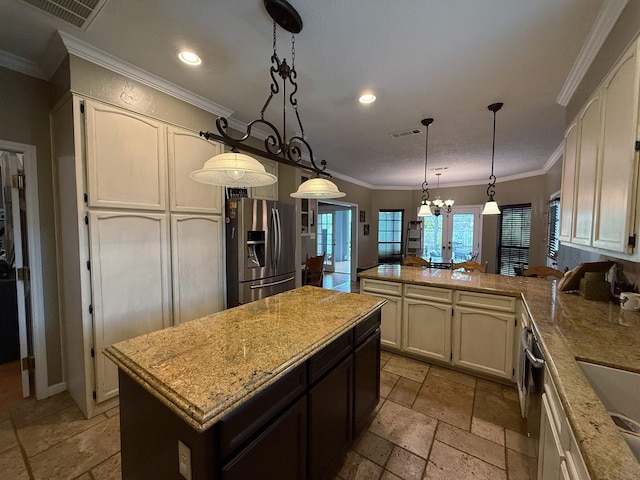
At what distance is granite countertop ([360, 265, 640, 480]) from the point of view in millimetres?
685

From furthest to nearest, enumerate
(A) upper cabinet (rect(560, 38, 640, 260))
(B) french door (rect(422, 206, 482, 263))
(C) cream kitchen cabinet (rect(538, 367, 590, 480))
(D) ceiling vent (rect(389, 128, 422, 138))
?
1. (B) french door (rect(422, 206, 482, 263))
2. (D) ceiling vent (rect(389, 128, 422, 138))
3. (A) upper cabinet (rect(560, 38, 640, 260))
4. (C) cream kitchen cabinet (rect(538, 367, 590, 480))

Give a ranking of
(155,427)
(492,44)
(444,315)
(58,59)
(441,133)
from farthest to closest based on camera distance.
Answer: (441,133) < (444,315) < (58,59) < (492,44) < (155,427)

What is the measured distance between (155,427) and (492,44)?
9.14 ft

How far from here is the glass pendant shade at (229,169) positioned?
4.37 ft

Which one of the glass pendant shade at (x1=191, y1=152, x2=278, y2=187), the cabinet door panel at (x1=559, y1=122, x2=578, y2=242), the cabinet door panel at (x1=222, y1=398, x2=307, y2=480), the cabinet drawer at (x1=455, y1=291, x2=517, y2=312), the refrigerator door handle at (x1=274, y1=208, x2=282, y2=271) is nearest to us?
the cabinet door panel at (x1=222, y1=398, x2=307, y2=480)

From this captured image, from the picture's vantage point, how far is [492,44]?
1.76 meters

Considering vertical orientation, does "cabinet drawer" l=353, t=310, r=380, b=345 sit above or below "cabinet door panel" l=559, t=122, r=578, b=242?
below

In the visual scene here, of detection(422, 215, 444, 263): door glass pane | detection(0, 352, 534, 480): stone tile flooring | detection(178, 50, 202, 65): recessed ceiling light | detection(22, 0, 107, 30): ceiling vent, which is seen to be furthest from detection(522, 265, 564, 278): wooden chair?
detection(22, 0, 107, 30): ceiling vent

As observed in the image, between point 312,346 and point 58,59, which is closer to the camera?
point 312,346

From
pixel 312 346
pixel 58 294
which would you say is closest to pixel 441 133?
pixel 312 346

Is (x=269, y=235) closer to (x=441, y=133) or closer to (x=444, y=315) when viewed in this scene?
(x=444, y=315)

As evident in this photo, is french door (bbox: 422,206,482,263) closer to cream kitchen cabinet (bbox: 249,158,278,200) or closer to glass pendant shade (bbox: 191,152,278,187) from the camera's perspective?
cream kitchen cabinet (bbox: 249,158,278,200)

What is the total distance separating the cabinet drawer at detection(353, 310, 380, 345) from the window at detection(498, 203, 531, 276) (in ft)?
17.5

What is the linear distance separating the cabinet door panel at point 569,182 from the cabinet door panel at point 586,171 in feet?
0.37
